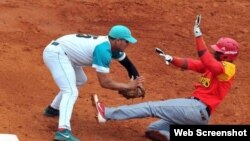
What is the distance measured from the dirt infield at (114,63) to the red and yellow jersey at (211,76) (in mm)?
1198

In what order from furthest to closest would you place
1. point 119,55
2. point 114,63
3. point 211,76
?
point 114,63, point 119,55, point 211,76

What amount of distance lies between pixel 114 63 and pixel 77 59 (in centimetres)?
337

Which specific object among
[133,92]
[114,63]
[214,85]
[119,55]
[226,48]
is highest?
[226,48]

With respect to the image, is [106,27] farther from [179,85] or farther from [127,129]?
[127,129]

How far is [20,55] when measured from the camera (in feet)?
38.7

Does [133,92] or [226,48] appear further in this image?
[133,92]

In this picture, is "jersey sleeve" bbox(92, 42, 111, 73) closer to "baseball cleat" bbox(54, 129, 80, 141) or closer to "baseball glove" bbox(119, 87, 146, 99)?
"baseball glove" bbox(119, 87, 146, 99)

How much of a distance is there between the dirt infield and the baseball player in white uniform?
54 centimetres

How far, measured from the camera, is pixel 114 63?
12.1 metres

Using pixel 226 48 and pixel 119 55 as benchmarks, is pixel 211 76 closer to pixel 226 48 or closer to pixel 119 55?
pixel 226 48

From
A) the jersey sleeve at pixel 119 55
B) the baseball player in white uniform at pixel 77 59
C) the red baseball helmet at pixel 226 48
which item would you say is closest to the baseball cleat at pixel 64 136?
the baseball player in white uniform at pixel 77 59

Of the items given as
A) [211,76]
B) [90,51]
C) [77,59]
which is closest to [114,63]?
[77,59]

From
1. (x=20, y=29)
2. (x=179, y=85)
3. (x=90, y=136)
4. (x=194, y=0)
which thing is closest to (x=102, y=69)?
(x=90, y=136)

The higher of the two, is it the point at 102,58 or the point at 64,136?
the point at 102,58
